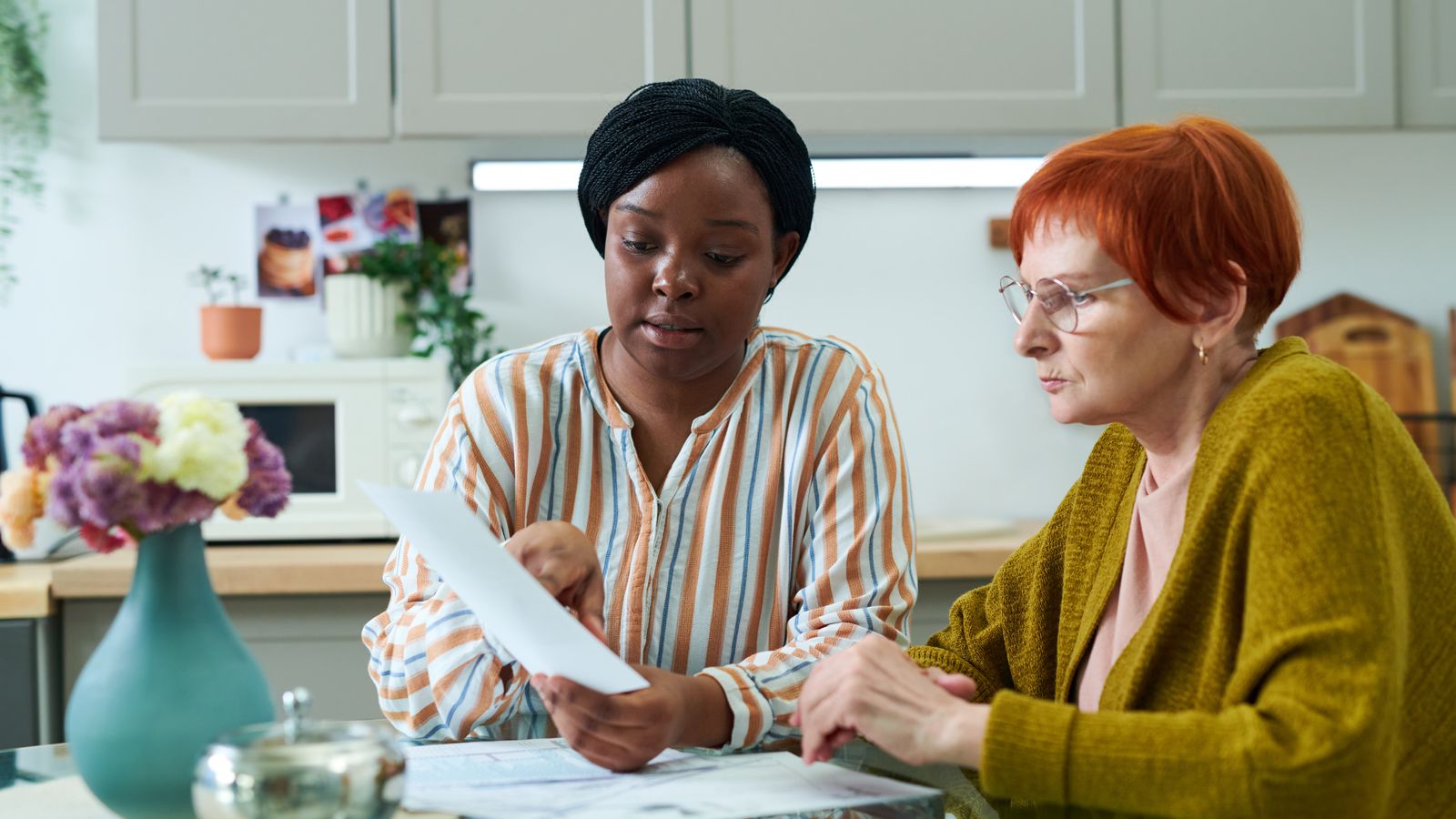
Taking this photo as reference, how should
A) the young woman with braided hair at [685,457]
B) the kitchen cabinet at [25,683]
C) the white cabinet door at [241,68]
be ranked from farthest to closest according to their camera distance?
the white cabinet door at [241,68] < the kitchen cabinet at [25,683] < the young woman with braided hair at [685,457]

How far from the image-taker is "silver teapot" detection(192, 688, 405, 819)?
0.69 meters

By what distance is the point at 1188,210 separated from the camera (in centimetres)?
97

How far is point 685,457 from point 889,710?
51 cm

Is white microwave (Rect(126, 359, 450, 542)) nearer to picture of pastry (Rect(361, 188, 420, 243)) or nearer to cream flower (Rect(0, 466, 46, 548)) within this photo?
picture of pastry (Rect(361, 188, 420, 243))

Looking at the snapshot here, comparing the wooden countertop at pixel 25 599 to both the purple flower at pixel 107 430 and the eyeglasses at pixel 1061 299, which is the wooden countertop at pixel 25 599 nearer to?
the purple flower at pixel 107 430

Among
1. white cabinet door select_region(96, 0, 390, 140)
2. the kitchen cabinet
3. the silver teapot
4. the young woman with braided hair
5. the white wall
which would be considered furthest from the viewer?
the white wall

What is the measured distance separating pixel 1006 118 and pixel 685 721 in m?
1.61

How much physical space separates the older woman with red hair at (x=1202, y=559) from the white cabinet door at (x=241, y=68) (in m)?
1.52

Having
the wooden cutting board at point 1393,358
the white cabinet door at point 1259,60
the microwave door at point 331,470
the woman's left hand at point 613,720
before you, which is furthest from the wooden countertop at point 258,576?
the wooden cutting board at point 1393,358

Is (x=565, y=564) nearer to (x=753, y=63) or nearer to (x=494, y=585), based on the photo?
(x=494, y=585)

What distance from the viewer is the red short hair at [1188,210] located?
3.19ft

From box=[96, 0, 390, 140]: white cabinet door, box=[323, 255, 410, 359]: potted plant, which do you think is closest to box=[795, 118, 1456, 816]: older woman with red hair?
box=[96, 0, 390, 140]: white cabinet door

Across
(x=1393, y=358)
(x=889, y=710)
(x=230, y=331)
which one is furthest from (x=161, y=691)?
(x=1393, y=358)

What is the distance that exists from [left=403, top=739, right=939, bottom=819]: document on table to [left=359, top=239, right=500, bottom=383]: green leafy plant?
1.53 metres
